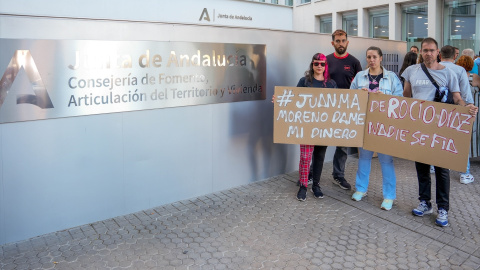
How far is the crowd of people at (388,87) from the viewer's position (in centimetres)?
479

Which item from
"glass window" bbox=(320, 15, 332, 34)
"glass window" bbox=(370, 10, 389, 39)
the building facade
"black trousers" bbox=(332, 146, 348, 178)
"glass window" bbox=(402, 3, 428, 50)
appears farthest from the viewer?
"glass window" bbox=(320, 15, 332, 34)

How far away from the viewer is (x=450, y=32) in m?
16.4

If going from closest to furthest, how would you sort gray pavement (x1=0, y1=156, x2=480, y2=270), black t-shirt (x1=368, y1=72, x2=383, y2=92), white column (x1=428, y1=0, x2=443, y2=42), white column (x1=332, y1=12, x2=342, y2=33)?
gray pavement (x1=0, y1=156, x2=480, y2=270), black t-shirt (x1=368, y1=72, x2=383, y2=92), white column (x1=428, y1=0, x2=443, y2=42), white column (x1=332, y1=12, x2=342, y2=33)

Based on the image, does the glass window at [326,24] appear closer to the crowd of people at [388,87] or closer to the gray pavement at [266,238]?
the crowd of people at [388,87]

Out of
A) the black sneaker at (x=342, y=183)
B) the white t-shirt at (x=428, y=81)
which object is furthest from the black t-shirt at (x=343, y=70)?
the black sneaker at (x=342, y=183)

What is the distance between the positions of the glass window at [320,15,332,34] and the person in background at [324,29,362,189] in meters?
17.4

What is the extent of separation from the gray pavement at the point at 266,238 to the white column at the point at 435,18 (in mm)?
12411

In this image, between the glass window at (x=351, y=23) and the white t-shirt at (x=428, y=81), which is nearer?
the white t-shirt at (x=428, y=81)

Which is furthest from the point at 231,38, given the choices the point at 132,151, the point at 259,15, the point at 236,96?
the point at 259,15

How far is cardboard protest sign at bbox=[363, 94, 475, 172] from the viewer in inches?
181

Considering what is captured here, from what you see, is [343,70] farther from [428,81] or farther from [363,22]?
[363,22]

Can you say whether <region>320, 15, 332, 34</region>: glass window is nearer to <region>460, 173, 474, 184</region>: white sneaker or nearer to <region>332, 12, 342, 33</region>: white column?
<region>332, 12, 342, 33</region>: white column

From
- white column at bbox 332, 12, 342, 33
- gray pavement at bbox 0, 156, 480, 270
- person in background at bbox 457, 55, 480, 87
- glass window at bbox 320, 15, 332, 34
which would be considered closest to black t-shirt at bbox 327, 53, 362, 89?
gray pavement at bbox 0, 156, 480, 270

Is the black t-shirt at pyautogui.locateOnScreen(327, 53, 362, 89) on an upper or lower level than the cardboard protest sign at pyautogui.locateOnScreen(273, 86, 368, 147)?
upper
